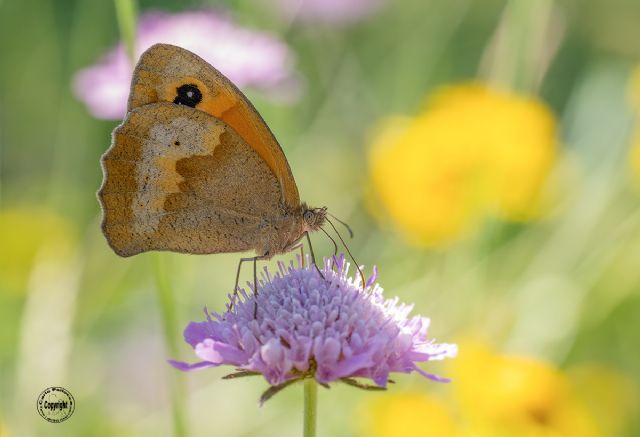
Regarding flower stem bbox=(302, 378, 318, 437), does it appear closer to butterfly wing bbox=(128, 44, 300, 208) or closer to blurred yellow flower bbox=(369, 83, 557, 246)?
butterfly wing bbox=(128, 44, 300, 208)

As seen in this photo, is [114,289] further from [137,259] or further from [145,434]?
[145,434]

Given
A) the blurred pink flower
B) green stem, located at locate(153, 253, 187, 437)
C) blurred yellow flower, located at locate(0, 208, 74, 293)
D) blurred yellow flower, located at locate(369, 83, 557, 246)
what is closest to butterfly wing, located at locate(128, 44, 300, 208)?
green stem, located at locate(153, 253, 187, 437)

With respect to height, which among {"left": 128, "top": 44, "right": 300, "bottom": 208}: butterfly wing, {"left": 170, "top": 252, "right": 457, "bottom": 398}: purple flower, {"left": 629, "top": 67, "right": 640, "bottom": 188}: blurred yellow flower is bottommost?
{"left": 170, "top": 252, "right": 457, "bottom": 398}: purple flower

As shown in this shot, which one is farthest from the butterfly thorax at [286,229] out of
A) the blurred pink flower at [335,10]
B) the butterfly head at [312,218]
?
the blurred pink flower at [335,10]

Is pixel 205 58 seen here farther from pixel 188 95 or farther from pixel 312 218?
pixel 312 218

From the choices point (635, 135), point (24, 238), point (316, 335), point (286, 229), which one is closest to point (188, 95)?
point (286, 229)

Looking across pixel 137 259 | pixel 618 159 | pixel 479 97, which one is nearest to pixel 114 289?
pixel 137 259
